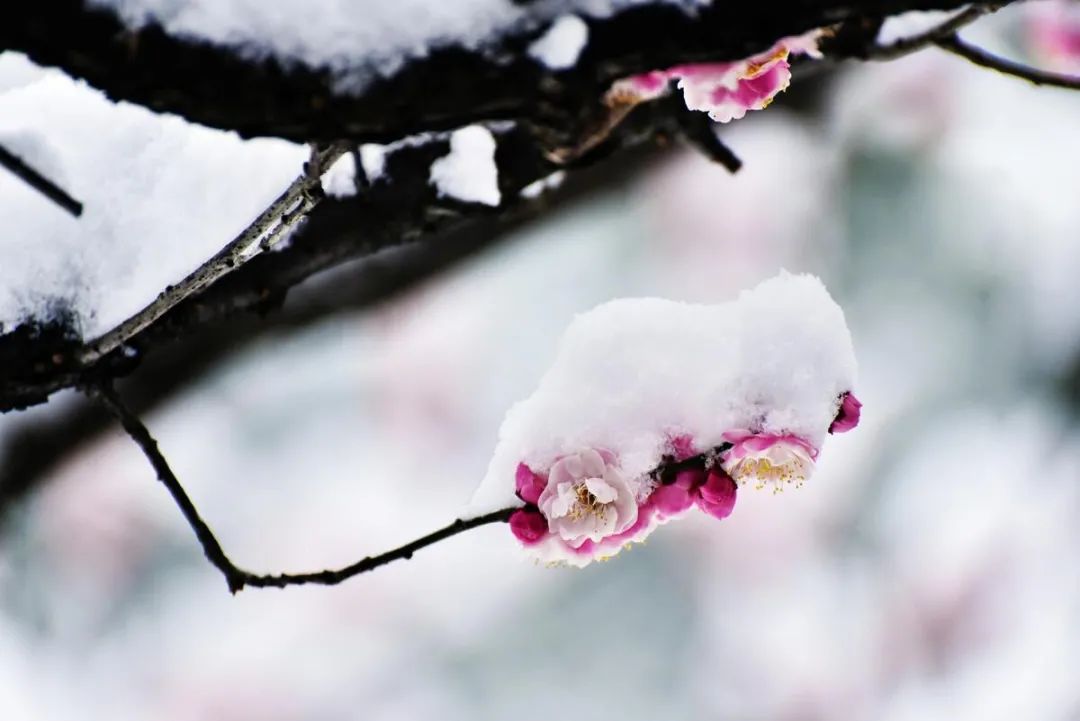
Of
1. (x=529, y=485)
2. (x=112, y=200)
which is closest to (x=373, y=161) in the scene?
(x=112, y=200)

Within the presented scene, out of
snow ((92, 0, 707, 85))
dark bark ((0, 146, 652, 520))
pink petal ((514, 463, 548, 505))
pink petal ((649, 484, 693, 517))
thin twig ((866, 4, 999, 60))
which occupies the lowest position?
dark bark ((0, 146, 652, 520))

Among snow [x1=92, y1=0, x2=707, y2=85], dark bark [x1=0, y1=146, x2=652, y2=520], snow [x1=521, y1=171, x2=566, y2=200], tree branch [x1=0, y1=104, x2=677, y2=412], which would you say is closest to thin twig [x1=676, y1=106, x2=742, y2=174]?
tree branch [x1=0, y1=104, x2=677, y2=412]

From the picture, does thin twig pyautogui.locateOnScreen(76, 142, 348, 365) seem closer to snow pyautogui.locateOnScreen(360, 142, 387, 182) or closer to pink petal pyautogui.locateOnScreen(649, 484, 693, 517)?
snow pyautogui.locateOnScreen(360, 142, 387, 182)

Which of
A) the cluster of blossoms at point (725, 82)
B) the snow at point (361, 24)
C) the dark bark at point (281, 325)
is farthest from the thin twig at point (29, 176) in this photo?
the dark bark at point (281, 325)

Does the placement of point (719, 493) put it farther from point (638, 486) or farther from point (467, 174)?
point (467, 174)

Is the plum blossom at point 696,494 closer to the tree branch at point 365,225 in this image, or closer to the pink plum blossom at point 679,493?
the pink plum blossom at point 679,493

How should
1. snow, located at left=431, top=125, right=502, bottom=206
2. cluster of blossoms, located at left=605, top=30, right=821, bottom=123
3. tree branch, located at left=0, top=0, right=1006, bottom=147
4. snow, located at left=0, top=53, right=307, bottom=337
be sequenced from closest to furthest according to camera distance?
tree branch, located at left=0, top=0, right=1006, bottom=147 → cluster of blossoms, located at left=605, top=30, right=821, bottom=123 → snow, located at left=0, top=53, right=307, bottom=337 → snow, located at left=431, top=125, right=502, bottom=206
